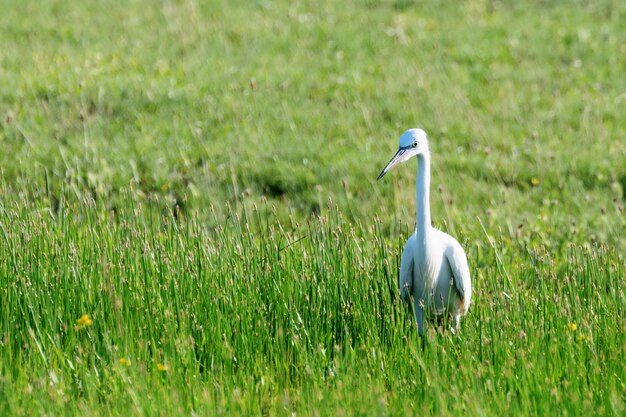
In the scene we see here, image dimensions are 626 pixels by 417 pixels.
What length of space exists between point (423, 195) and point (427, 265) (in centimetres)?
40

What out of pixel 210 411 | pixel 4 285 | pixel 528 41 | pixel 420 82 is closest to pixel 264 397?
pixel 210 411

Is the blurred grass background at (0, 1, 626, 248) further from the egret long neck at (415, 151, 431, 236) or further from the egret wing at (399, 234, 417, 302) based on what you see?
the egret long neck at (415, 151, 431, 236)

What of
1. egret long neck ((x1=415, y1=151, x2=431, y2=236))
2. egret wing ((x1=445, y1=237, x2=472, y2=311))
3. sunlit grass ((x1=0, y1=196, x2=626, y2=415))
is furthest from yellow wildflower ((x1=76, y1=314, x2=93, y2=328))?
egret wing ((x1=445, y1=237, x2=472, y2=311))

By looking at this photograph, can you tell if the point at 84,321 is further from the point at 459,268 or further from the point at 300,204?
the point at 300,204

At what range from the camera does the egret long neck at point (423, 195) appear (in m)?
5.34

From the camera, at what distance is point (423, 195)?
5.34 meters

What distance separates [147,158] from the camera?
9.14 meters

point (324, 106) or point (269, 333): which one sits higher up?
point (324, 106)

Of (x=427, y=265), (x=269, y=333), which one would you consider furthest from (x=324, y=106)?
(x=269, y=333)

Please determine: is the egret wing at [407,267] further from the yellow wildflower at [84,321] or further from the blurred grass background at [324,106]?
the yellow wildflower at [84,321]

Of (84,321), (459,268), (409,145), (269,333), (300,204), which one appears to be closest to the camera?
(84,321)

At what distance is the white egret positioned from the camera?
5.35 m

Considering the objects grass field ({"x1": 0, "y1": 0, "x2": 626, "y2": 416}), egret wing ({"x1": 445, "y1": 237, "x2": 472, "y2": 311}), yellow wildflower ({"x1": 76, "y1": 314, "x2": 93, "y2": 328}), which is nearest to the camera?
grass field ({"x1": 0, "y1": 0, "x2": 626, "y2": 416})

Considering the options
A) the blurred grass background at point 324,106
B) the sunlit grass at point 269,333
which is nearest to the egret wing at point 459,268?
the sunlit grass at point 269,333
